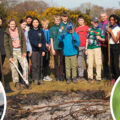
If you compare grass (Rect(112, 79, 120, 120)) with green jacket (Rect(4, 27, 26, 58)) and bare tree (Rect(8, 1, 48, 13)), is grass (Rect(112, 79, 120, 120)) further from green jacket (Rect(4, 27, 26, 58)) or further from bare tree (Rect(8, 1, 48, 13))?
bare tree (Rect(8, 1, 48, 13))

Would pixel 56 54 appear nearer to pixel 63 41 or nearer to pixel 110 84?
pixel 63 41

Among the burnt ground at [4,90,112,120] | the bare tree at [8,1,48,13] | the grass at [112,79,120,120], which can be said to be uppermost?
the bare tree at [8,1,48,13]

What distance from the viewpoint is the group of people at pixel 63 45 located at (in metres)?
4.48

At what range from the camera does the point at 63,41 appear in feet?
15.8

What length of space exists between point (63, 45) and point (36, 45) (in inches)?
23.5

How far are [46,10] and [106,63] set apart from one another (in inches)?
167

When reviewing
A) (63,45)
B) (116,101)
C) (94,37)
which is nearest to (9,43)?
(63,45)

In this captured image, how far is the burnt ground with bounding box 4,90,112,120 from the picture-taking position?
9.81 feet

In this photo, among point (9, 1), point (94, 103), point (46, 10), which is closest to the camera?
point (94, 103)

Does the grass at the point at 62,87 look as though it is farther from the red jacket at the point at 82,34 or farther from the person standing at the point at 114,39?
the red jacket at the point at 82,34

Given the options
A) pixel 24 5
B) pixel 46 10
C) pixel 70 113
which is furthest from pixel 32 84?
pixel 24 5

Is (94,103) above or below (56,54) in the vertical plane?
below

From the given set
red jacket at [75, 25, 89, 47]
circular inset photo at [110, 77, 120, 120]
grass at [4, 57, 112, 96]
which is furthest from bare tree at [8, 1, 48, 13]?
circular inset photo at [110, 77, 120, 120]

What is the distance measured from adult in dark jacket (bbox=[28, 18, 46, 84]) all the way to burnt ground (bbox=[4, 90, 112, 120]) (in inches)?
44.2
